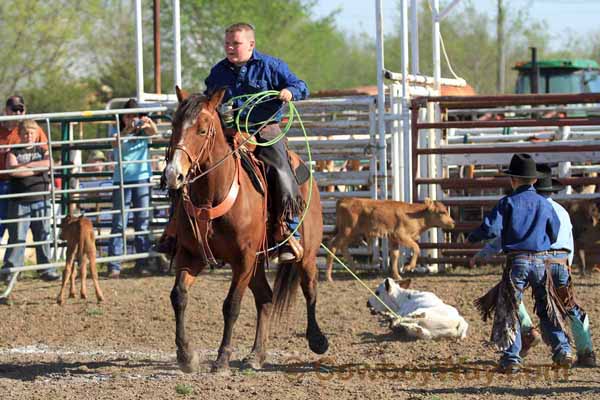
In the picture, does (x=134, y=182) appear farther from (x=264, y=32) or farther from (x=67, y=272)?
(x=264, y=32)

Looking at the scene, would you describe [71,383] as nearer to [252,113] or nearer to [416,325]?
[252,113]

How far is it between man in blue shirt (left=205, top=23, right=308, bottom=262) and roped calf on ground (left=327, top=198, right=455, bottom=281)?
437 cm

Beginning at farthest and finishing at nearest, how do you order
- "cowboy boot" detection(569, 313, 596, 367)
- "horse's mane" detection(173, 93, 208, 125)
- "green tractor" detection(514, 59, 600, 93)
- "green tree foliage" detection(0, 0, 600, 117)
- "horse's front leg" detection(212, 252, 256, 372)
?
"green tree foliage" detection(0, 0, 600, 117)
"green tractor" detection(514, 59, 600, 93)
"cowboy boot" detection(569, 313, 596, 367)
"horse's front leg" detection(212, 252, 256, 372)
"horse's mane" detection(173, 93, 208, 125)

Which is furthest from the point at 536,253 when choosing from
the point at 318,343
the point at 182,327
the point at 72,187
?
the point at 72,187

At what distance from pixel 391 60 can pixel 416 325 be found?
44102 millimetres

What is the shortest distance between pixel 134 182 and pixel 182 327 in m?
6.13

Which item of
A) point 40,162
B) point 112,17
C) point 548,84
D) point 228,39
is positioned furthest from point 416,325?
point 112,17

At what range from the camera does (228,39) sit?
8047 mm

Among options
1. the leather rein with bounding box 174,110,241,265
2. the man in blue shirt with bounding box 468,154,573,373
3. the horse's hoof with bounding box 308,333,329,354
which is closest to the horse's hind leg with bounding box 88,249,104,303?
the horse's hoof with bounding box 308,333,329,354

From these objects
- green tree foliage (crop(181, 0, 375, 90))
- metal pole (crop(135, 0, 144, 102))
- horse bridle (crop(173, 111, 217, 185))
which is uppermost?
green tree foliage (crop(181, 0, 375, 90))

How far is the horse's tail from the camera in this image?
8566mm

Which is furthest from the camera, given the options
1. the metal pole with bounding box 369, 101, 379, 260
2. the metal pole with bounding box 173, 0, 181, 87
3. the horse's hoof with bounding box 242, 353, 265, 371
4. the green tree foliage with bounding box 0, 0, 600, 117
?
the green tree foliage with bounding box 0, 0, 600, 117

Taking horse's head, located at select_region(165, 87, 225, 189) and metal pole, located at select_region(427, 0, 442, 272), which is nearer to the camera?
horse's head, located at select_region(165, 87, 225, 189)

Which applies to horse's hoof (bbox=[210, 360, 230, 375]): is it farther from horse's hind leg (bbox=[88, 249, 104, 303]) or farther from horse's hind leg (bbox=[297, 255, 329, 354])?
horse's hind leg (bbox=[88, 249, 104, 303])
